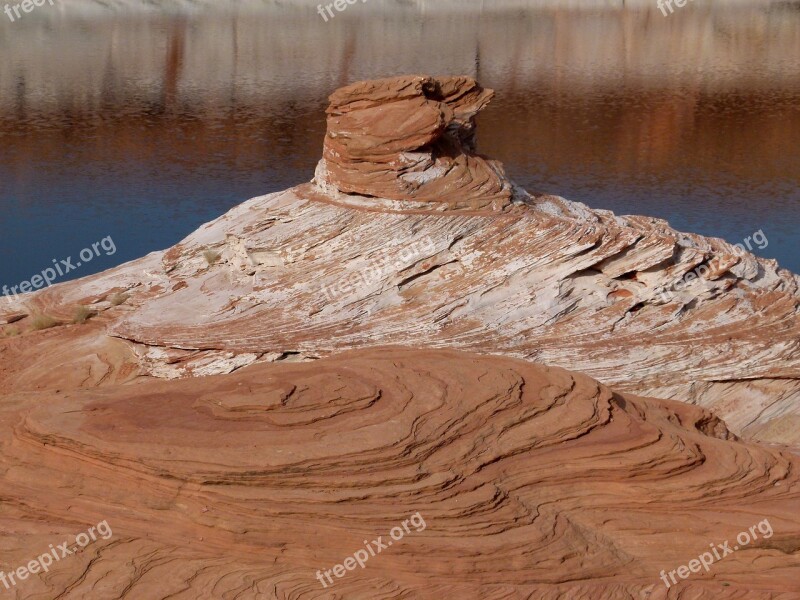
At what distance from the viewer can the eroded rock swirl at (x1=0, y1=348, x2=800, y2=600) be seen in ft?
20.0

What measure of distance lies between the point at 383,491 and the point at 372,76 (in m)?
31.3

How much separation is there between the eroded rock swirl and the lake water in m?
13.0

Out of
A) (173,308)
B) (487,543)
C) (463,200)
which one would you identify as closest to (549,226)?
(463,200)

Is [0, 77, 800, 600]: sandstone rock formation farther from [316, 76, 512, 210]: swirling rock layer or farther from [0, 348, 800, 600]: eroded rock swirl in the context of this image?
[316, 76, 512, 210]: swirling rock layer

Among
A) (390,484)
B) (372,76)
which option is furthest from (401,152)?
(372,76)

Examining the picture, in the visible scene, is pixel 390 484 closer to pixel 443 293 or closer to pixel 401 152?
pixel 443 293

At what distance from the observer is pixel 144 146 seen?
27141mm

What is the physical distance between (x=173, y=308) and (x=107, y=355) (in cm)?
90

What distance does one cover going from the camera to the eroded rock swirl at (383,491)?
610 cm

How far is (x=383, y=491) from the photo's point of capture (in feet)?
20.7

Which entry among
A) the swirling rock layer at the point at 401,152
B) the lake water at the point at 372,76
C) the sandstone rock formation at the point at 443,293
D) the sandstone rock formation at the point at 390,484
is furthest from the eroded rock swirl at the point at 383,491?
the lake water at the point at 372,76

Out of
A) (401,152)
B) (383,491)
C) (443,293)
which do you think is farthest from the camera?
(401,152)

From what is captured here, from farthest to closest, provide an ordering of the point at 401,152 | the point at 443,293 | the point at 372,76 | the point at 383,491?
the point at 372,76
the point at 401,152
the point at 443,293
the point at 383,491

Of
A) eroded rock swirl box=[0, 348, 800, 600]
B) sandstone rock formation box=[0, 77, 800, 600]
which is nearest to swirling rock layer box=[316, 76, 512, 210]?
sandstone rock formation box=[0, 77, 800, 600]
